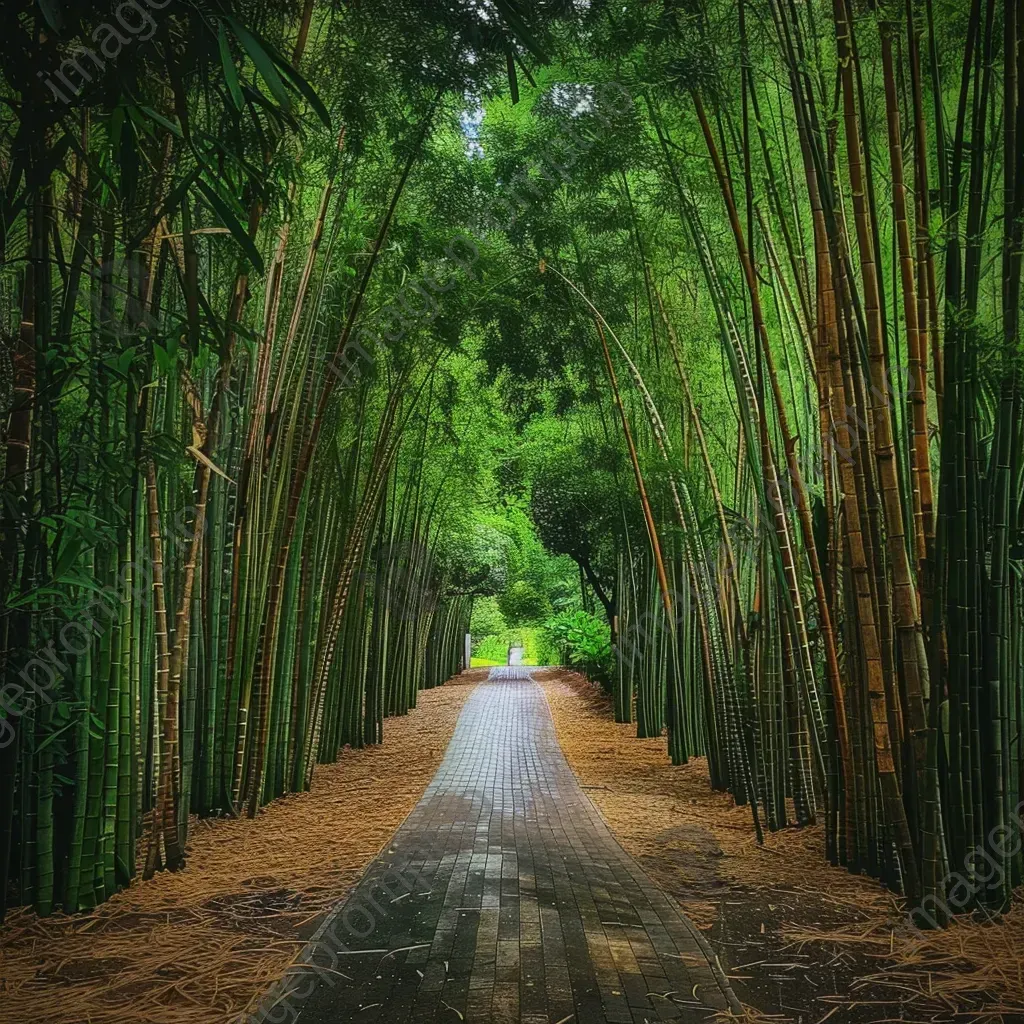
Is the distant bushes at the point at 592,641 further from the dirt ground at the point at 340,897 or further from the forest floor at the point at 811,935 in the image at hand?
the dirt ground at the point at 340,897

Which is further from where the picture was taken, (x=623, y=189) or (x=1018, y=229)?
(x=623, y=189)

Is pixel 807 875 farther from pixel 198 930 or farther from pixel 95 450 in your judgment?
pixel 95 450

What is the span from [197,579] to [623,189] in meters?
3.18

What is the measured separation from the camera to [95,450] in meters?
2.66

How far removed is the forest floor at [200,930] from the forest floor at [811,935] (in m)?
1.22

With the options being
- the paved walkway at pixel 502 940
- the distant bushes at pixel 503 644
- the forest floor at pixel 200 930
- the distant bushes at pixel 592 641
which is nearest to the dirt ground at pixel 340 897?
the forest floor at pixel 200 930

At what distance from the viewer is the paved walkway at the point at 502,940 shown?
216 centimetres

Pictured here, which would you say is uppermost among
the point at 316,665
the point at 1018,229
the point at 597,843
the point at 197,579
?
the point at 1018,229

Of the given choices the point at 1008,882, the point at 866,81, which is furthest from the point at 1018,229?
the point at 1008,882

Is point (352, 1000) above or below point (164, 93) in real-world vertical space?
below

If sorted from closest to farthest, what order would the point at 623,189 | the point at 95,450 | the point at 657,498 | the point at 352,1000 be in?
the point at 352,1000, the point at 95,450, the point at 623,189, the point at 657,498

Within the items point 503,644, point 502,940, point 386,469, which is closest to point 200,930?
point 502,940

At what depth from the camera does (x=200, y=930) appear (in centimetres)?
274

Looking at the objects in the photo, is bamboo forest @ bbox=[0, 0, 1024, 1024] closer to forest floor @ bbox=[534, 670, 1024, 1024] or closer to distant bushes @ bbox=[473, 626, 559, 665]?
forest floor @ bbox=[534, 670, 1024, 1024]
